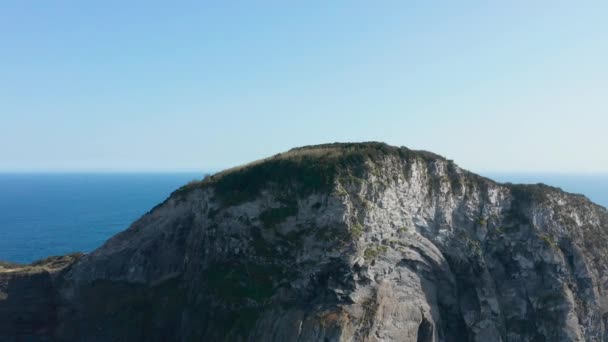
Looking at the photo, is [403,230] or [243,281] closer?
[243,281]

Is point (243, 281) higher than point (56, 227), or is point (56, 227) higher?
point (243, 281)

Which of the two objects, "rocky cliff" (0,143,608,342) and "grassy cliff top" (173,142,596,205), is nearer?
"rocky cliff" (0,143,608,342)

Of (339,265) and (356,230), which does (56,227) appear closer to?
(356,230)

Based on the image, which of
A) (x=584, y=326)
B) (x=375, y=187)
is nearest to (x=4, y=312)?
(x=375, y=187)

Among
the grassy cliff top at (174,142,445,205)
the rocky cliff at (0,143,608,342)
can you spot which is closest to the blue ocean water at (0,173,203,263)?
the rocky cliff at (0,143,608,342)

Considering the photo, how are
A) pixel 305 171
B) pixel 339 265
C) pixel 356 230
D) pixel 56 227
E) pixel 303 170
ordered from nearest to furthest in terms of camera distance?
1. pixel 339 265
2. pixel 356 230
3. pixel 305 171
4. pixel 303 170
5. pixel 56 227

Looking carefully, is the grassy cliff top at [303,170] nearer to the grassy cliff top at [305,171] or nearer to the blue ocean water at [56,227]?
the grassy cliff top at [305,171]

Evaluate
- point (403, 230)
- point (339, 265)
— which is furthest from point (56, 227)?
point (403, 230)

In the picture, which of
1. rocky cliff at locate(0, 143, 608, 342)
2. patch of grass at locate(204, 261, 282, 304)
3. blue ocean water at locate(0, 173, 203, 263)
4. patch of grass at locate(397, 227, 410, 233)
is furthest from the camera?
blue ocean water at locate(0, 173, 203, 263)

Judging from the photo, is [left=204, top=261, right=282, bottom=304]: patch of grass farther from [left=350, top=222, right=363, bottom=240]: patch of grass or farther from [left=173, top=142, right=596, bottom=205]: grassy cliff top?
[left=350, top=222, right=363, bottom=240]: patch of grass

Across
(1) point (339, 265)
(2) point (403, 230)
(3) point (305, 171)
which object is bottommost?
(1) point (339, 265)

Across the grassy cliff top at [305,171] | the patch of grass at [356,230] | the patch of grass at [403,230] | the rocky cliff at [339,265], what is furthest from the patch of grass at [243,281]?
the patch of grass at [403,230]
